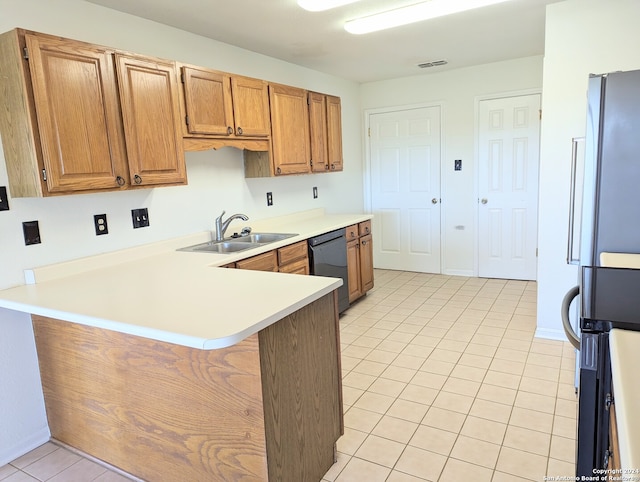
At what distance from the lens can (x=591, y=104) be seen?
6.67 feet

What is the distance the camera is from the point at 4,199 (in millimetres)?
2127

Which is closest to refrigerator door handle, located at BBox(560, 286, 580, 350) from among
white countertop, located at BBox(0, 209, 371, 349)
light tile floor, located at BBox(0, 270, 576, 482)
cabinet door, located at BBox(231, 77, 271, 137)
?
light tile floor, located at BBox(0, 270, 576, 482)

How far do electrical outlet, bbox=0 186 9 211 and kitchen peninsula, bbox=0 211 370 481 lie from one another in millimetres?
367

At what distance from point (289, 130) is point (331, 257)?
3.68 ft

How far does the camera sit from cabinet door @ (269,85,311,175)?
11.4 ft

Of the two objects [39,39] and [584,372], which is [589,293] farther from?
[39,39]

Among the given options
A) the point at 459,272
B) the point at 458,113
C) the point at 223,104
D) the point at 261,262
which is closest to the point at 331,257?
the point at 261,262

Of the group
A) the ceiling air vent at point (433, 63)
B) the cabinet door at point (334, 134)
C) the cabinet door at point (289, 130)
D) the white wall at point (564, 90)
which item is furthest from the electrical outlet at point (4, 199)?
the ceiling air vent at point (433, 63)

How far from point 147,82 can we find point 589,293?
235cm

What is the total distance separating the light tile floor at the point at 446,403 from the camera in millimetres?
1987

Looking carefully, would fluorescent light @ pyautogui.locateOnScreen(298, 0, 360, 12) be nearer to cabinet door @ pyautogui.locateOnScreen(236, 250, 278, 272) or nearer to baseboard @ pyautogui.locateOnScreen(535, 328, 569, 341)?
cabinet door @ pyautogui.locateOnScreen(236, 250, 278, 272)

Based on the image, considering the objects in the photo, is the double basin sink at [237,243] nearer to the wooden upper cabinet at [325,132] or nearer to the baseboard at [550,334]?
the wooden upper cabinet at [325,132]

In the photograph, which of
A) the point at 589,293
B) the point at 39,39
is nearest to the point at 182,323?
the point at 589,293

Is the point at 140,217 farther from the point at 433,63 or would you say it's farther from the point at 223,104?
the point at 433,63
